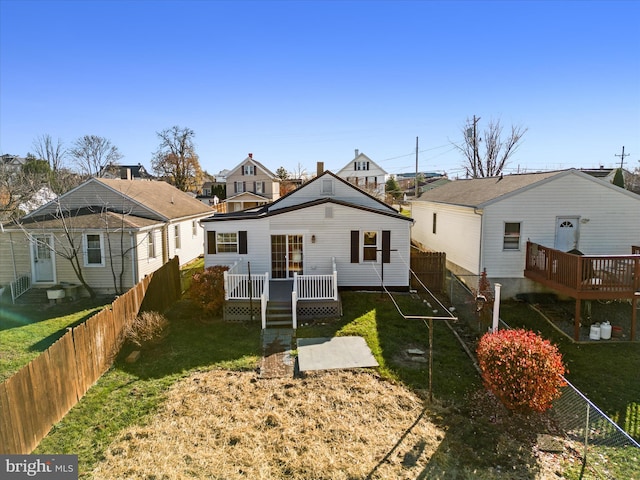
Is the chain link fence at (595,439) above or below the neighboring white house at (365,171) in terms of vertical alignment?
below

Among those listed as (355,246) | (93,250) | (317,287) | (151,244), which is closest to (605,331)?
(355,246)

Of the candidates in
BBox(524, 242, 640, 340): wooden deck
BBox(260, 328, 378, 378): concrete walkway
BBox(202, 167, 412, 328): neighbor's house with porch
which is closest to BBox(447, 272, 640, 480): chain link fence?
BBox(260, 328, 378, 378): concrete walkway

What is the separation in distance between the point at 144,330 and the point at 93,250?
779 cm

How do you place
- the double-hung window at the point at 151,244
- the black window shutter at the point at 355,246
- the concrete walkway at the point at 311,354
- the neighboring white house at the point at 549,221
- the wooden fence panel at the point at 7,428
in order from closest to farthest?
the wooden fence panel at the point at 7,428 < the concrete walkway at the point at 311,354 < the neighboring white house at the point at 549,221 < the black window shutter at the point at 355,246 < the double-hung window at the point at 151,244

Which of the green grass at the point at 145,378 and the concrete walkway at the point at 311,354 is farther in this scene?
the concrete walkway at the point at 311,354

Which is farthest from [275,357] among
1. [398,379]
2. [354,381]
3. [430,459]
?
[430,459]

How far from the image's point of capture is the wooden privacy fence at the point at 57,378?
6.20m

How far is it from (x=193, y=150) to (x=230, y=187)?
1163 cm

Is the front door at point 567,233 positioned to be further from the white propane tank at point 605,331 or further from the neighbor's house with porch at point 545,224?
the white propane tank at point 605,331

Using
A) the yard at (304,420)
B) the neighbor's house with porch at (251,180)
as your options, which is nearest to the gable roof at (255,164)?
the neighbor's house with porch at (251,180)

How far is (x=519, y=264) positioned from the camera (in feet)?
51.6

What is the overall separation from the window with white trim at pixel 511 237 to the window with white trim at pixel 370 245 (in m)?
5.20

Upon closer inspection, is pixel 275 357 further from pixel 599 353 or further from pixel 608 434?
pixel 599 353

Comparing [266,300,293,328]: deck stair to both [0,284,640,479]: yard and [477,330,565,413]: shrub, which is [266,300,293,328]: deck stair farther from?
[477,330,565,413]: shrub
